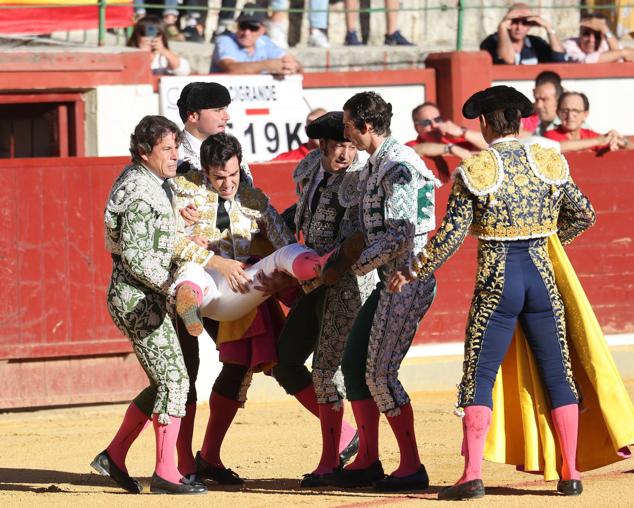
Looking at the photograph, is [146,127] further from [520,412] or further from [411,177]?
[520,412]

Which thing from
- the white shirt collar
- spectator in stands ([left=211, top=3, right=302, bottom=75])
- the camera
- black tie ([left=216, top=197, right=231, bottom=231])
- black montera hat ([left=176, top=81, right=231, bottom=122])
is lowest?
black tie ([left=216, top=197, right=231, bottom=231])

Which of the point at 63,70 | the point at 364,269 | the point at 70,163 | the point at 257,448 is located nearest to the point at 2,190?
the point at 70,163

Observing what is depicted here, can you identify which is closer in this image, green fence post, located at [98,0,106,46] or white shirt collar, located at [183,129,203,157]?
white shirt collar, located at [183,129,203,157]

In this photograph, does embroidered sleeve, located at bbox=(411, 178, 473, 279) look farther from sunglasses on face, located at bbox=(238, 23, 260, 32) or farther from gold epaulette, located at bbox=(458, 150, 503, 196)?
sunglasses on face, located at bbox=(238, 23, 260, 32)

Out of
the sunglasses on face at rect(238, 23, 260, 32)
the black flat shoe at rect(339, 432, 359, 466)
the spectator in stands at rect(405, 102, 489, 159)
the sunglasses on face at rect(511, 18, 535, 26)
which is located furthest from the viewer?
the sunglasses on face at rect(511, 18, 535, 26)

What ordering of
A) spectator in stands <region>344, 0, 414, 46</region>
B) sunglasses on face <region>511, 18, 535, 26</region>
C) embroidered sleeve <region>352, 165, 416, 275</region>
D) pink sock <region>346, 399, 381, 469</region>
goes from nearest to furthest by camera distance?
embroidered sleeve <region>352, 165, 416, 275</region> < pink sock <region>346, 399, 381, 469</region> < sunglasses on face <region>511, 18, 535, 26</region> < spectator in stands <region>344, 0, 414, 46</region>

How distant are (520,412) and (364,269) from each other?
32.3 inches

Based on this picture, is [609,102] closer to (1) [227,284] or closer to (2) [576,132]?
(2) [576,132]

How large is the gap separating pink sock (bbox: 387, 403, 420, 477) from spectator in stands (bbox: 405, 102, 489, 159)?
366 cm

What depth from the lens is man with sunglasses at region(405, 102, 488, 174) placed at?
30.6 ft

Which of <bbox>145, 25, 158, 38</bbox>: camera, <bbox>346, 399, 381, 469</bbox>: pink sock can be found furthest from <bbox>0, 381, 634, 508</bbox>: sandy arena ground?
<bbox>145, 25, 158, 38</bbox>: camera

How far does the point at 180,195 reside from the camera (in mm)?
6047

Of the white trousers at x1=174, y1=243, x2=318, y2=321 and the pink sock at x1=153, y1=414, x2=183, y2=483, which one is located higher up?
the white trousers at x1=174, y1=243, x2=318, y2=321

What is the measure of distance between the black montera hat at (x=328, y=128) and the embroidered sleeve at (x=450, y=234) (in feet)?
2.17
